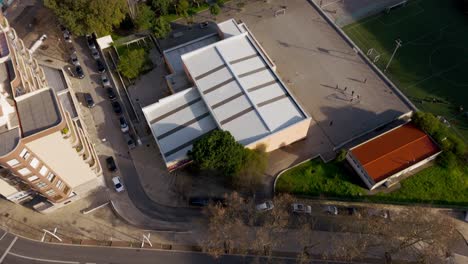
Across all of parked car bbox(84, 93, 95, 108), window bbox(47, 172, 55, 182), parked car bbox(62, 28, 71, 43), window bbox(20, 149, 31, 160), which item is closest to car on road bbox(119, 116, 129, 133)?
parked car bbox(84, 93, 95, 108)

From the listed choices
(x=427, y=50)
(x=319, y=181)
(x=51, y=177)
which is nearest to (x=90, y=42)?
(x=51, y=177)

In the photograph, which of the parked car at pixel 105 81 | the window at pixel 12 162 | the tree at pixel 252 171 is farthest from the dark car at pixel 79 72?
the tree at pixel 252 171

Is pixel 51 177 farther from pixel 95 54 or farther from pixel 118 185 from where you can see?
pixel 95 54

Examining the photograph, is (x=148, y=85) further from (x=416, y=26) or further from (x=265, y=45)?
(x=416, y=26)

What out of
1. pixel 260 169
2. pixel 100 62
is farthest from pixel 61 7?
pixel 260 169

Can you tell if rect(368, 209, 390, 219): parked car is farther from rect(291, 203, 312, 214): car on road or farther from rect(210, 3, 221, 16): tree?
rect(210, 3, 221, 16): tree

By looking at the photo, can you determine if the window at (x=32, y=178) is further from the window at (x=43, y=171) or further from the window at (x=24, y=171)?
the window at (x=24, y=171)

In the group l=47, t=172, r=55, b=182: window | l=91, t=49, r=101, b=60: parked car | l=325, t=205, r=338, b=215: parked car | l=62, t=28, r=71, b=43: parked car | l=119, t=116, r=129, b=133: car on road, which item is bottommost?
l=325, t=205, r=338, b=215: parked car
